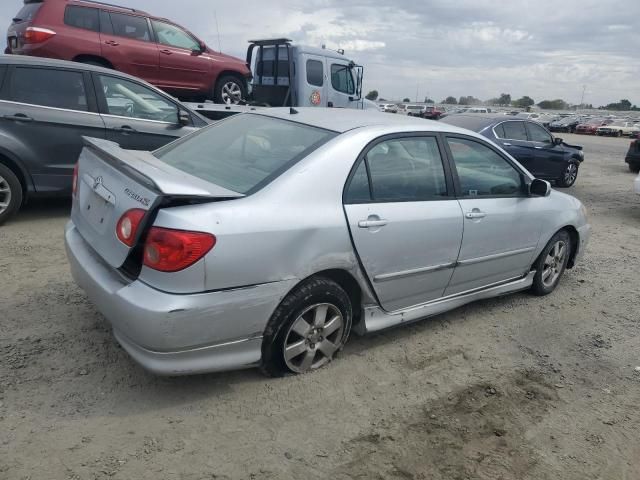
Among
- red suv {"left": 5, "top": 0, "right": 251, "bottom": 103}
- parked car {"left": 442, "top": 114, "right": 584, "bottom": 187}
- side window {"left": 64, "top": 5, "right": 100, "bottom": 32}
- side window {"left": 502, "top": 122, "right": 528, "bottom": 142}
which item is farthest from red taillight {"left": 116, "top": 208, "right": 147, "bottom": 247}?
side window {"left": 502, "top": 122, "right": 528, "bottom": 142}

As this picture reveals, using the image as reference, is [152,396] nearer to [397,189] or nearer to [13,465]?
[13,465]

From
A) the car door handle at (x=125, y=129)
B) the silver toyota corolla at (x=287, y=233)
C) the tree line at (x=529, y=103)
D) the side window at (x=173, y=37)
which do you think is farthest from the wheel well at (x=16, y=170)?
the tree line at (x=529, y=103)

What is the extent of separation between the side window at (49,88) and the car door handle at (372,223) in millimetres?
4061

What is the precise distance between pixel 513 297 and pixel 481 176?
4.58 feet

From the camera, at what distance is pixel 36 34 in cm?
767

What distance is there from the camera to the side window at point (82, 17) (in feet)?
26.1

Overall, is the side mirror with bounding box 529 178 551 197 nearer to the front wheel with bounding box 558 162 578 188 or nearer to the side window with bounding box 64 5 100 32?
the side window with bounding box 64 5 100 32

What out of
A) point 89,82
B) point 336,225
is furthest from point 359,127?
point 89,82

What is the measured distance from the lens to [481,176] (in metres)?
3.95

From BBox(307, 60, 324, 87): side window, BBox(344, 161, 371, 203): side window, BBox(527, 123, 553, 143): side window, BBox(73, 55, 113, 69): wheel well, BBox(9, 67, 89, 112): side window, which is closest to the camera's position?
BBox(344, 161, 371, 203): side window

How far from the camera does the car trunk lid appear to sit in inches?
101

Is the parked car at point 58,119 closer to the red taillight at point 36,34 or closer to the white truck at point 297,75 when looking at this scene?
the red taillight at point 36,34

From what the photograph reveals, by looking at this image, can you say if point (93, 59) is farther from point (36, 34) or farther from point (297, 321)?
point (297, 321)

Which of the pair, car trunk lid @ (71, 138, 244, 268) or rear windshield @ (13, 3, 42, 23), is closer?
car trunk lid @ (71, 138, 244, 268)
